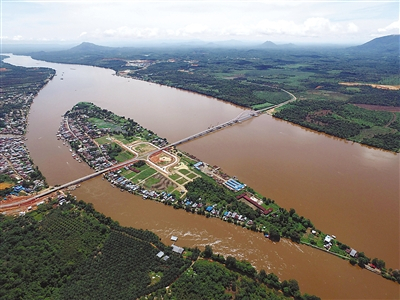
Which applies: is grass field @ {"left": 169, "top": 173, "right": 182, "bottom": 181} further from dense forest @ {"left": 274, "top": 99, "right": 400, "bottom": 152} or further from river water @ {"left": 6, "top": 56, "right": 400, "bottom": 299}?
dense forest @ {"left": 274, "top": 99, "right": 400, "bottom": 152}

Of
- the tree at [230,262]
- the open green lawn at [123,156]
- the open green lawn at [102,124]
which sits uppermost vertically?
the open green lawn at [102,124]

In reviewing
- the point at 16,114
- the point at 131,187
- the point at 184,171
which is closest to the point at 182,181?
the point at 184,171

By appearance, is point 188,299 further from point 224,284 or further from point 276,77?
point 276,77

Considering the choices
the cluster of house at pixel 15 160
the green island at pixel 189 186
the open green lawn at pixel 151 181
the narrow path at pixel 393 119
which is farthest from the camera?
the narrow path at pixel 393 119

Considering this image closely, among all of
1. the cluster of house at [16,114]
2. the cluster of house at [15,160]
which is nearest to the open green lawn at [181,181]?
the cluster of house at [15,160]

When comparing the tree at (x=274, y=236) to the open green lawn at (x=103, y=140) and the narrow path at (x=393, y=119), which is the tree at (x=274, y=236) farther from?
the narrow path at (x=393, y=119)

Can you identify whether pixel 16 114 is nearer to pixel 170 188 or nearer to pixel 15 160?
pixel 15 160
